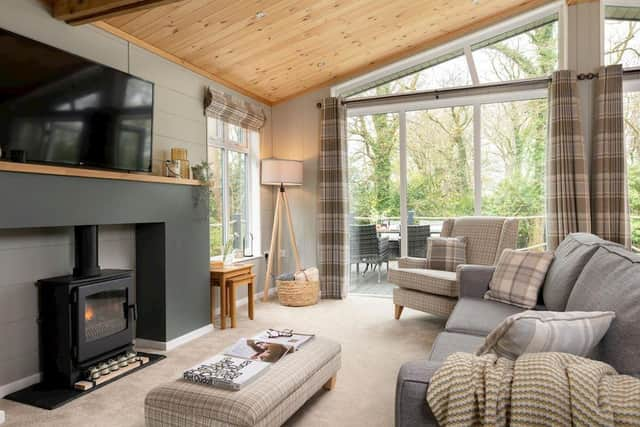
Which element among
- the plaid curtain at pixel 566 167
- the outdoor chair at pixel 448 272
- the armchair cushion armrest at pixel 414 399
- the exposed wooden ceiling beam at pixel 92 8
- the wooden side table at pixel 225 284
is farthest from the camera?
the plaid curtain at pixel 566 167

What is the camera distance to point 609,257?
1794mm

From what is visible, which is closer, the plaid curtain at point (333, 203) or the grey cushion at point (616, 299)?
the grey cushion at point (616, 299)

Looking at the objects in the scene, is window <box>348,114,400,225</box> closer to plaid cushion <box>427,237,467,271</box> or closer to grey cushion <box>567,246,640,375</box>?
plaid cushion <box>427,237,467,271</box>

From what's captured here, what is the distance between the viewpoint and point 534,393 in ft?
3.39

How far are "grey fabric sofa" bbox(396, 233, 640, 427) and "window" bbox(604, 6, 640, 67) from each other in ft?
8.30

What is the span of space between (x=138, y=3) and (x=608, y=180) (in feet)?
13.6

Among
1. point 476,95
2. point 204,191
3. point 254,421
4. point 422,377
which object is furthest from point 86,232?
point 476,95

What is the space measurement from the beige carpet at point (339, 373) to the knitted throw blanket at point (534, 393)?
1.09 meters

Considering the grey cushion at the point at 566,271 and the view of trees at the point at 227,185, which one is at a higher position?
the view of trees at the point at 227,185

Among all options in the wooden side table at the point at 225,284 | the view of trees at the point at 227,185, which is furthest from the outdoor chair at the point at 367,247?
the wooden side table at the point at 225,284

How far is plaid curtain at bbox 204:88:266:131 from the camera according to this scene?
3.99 m

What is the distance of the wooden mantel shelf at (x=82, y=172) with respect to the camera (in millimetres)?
2150

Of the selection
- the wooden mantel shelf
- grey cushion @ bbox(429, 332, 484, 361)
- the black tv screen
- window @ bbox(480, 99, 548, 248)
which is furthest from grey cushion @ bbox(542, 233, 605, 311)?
the black tv screen

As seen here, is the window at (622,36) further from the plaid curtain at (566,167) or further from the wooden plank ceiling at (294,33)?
the wooden plank ceiling at (294,33)
